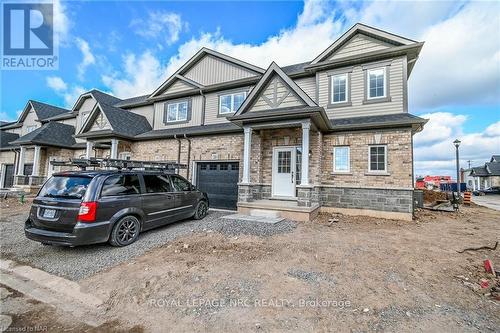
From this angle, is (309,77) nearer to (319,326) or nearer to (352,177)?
(352,177)

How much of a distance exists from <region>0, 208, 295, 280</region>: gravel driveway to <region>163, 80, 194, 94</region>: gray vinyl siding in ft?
30.0

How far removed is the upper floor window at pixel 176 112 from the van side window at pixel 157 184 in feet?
24.9

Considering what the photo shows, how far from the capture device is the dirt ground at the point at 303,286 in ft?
8.90

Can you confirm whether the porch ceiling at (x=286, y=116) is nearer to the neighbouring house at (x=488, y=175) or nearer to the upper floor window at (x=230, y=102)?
the upper floor window at (x=230, y=102)

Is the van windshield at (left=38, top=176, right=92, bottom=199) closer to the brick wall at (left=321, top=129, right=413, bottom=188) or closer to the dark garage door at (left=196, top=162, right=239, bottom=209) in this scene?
the dark garage door at (left=196, top=162, right=239, bottom=209)

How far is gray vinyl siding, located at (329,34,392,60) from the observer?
31.9ft

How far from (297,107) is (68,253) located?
7.88 metres

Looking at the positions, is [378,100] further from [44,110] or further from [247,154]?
[44,110]

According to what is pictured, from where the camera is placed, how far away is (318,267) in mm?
4250

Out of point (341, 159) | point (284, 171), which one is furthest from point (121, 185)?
point (341, 159)

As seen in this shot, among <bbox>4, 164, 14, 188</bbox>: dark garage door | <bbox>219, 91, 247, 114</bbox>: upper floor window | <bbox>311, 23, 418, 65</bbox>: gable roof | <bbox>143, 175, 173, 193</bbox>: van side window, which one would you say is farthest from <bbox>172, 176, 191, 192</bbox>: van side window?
<bbox>4, 164, 14, 188</bbox>: dark garage door

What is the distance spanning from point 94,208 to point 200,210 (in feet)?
12.9

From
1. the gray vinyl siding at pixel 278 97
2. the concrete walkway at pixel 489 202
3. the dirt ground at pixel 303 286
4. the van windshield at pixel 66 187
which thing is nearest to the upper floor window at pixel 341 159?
the gray vinyl siding at pixel 278 97

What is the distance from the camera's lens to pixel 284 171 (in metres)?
10.1
